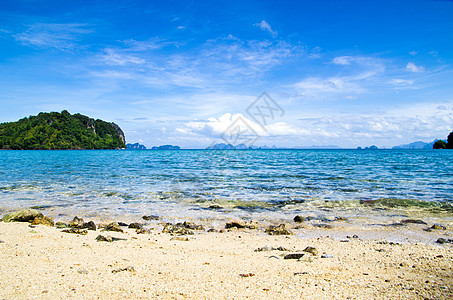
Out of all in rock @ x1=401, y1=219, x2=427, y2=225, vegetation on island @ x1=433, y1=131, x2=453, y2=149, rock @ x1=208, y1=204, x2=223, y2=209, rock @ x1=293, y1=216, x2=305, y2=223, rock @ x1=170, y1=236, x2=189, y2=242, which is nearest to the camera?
rock @ x1=170, y1=236, x2=189, y2=242

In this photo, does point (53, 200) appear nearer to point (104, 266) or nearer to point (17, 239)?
point (17, 239)

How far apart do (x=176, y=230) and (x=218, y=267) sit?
4.10 meters

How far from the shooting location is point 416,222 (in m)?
11.4

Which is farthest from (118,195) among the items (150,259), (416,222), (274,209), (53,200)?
(416,222)

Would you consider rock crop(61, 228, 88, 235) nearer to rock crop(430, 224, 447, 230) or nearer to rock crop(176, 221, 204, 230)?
rock crop(176, 221, 204, 230)

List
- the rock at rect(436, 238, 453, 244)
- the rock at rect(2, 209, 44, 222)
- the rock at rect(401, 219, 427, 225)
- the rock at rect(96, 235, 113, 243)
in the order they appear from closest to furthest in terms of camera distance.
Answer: the rock at rect(436, 238, 453, 244) < the rock at rect(96, 235, 113, 243) < the rock at rect(2, 209, 44, 222) < the rock at rect(401, 219, 427, 225)

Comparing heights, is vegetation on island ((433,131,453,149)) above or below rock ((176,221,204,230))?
above

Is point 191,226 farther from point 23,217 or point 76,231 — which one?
point 23,217

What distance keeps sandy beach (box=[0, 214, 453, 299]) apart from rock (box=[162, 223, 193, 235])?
Result: 419mm

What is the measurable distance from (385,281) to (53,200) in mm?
16967

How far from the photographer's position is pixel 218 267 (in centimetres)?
666

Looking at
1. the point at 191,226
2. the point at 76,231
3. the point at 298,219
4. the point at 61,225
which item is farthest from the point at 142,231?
the point at 298,219

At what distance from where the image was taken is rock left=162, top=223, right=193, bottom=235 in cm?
1009

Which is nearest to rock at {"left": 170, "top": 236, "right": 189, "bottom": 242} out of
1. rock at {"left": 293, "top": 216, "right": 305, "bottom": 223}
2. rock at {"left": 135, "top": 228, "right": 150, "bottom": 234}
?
rock at {"left": 135, "top": 228, "right": 150, "bottom": 234}
